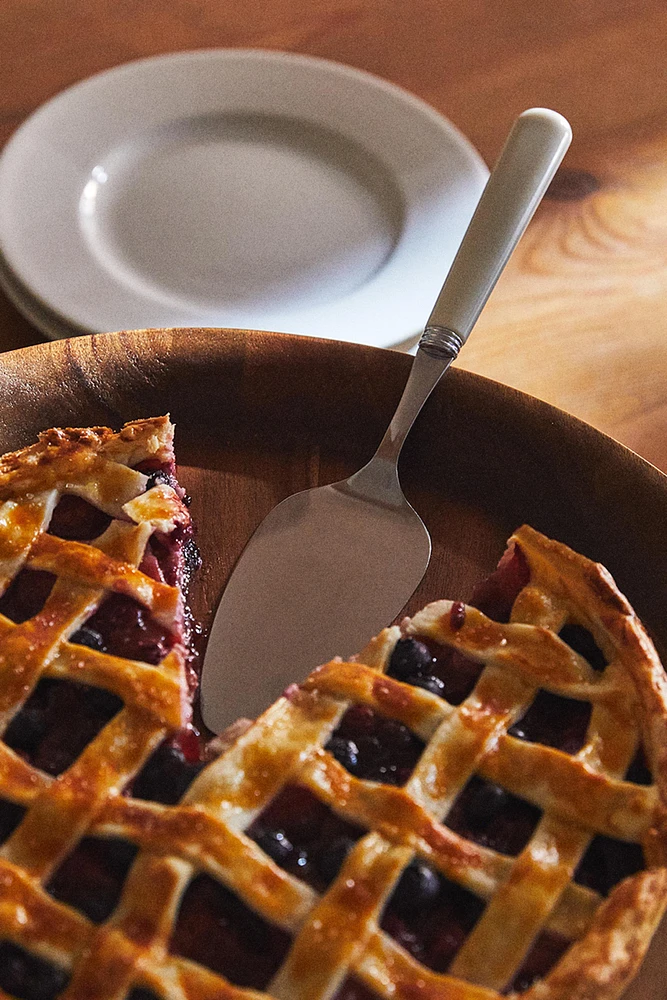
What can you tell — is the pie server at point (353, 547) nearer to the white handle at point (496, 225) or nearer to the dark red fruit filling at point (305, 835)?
the white handle at point (496, 225)

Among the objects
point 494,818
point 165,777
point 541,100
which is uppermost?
point 541,100

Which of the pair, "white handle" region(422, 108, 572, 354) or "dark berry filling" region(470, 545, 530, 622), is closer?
"dark berry filling" region(470, 545, 530, 622)

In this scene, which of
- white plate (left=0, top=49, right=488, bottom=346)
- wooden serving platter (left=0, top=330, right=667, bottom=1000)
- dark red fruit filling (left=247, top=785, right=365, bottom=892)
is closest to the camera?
dark red fruit filling (left=247, top=785, right=365, bottom=892)

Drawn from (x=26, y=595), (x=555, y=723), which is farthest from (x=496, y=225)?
(x=26, y=595)

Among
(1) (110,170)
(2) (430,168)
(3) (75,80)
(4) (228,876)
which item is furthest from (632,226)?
(4) (228,876)

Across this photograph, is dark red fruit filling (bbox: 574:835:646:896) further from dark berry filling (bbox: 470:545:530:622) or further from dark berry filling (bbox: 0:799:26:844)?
dark berry filling (bbox: 0:799:26:844)

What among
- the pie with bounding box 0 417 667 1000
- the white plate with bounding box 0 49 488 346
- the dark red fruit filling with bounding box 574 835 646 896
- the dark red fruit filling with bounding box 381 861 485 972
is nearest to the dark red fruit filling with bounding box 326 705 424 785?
the pie with bounding box 0 417 667 1000

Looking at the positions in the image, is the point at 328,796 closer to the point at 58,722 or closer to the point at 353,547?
the point at 58,722
